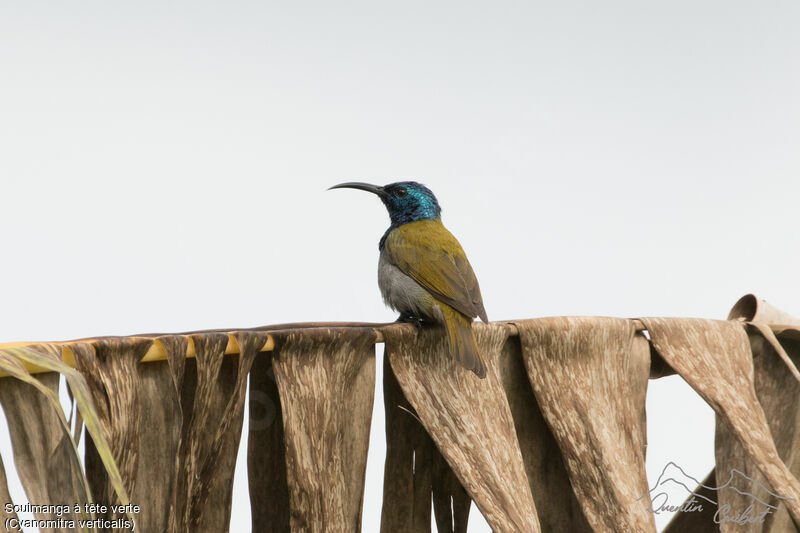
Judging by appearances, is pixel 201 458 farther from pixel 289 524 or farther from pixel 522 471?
pixel 522 471

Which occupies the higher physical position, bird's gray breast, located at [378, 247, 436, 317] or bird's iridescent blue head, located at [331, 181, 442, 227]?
bird's iridescent blue head, located at [331, 181, 442, 227]

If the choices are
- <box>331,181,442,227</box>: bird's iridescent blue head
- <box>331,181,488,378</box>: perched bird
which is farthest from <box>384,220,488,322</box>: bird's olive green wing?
<box>331,181,442,227</box>: bird's iridescent blue head

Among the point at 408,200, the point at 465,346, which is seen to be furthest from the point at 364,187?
the point at 465,346

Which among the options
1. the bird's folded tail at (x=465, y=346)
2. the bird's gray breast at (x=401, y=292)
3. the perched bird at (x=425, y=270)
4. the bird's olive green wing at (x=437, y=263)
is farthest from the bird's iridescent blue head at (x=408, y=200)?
the bird's folded tail at (x=465, y=346)

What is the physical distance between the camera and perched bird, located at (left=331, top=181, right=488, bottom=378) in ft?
10.5

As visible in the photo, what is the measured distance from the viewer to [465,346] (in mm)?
2729

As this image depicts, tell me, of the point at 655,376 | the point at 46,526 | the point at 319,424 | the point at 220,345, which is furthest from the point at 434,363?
the point at 46,526

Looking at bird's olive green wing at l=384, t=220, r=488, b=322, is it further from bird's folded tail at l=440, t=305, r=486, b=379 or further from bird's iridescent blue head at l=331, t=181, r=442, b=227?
bird's folded tail at l=440, t=305, r=486, b=379

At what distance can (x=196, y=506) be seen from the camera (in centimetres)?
224

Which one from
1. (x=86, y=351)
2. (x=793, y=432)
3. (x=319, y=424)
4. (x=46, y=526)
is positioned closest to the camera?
(x=46, y=526)

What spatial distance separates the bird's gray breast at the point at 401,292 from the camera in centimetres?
358

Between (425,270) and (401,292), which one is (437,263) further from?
(401,292)

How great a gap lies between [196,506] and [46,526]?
464 mm

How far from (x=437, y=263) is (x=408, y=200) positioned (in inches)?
31.2
